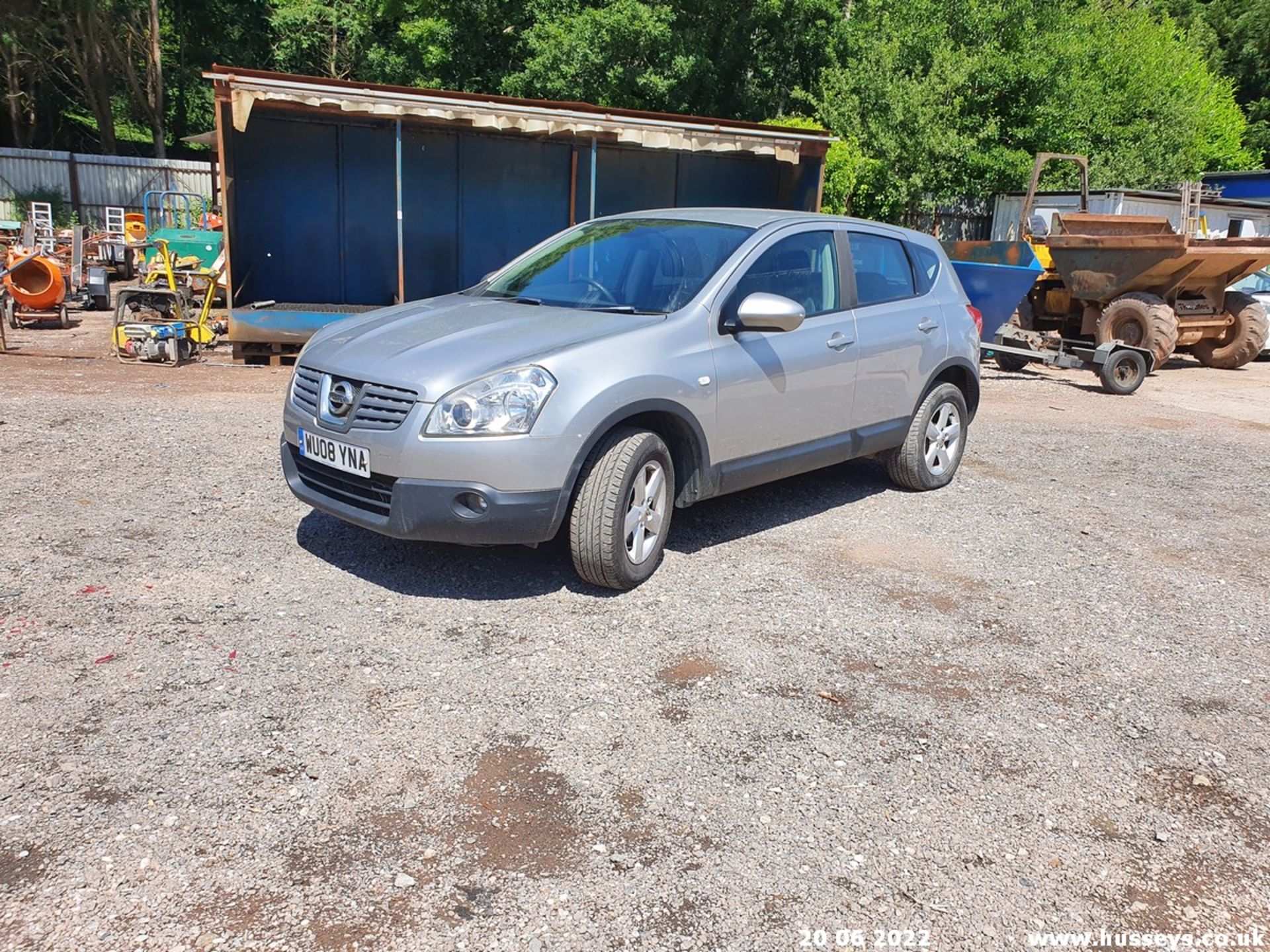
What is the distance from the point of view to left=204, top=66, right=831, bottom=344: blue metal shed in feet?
38.8

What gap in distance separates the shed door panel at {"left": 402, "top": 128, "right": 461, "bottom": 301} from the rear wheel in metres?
8.13

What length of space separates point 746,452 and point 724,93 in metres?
20.3

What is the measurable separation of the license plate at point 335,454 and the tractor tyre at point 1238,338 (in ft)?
43.5

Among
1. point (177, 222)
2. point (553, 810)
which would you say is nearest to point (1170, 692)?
point (553, 810)

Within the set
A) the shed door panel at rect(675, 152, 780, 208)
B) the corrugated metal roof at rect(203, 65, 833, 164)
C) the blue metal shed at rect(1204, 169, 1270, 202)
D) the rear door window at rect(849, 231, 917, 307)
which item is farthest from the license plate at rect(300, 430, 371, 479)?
the blue metal shed at rect(1204, 169, 1270, 202)

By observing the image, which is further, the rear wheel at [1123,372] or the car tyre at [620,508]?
the rear wheel at [1123,372]

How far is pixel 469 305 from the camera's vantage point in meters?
5.34

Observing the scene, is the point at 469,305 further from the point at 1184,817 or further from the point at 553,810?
the point at 1184,817

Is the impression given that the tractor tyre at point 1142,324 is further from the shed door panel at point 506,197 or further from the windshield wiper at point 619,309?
the windshield wiper at point 619,309

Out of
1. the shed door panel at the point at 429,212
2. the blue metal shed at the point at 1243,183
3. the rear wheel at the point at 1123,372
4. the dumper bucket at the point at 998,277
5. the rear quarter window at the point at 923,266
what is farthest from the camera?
the blue metal shed at the point at 1243,183

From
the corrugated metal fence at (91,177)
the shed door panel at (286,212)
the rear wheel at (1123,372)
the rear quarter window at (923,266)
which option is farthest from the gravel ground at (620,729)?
the corrugated metal fence at (91,177)

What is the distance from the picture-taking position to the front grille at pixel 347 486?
4.43 m

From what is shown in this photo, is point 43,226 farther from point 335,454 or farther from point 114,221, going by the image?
point 335,454

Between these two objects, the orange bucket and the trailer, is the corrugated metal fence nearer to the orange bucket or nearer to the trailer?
the orange bucket
